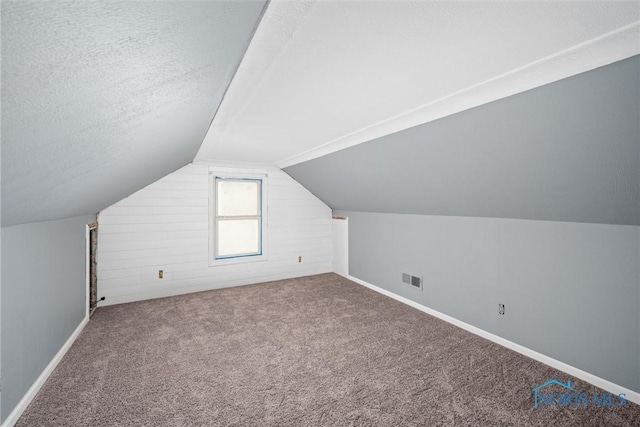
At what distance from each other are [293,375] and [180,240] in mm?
2915

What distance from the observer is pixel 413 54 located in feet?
4.54

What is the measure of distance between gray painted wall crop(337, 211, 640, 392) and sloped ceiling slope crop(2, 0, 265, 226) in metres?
2.81

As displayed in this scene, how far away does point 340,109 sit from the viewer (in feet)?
7.06

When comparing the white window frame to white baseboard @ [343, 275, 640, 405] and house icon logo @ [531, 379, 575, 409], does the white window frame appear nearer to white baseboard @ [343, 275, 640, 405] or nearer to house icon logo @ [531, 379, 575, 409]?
white baseboard @ [343, 275, 640, 405]

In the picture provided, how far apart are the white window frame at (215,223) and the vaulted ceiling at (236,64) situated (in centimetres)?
237

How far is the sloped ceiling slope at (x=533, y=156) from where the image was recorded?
1.46 metres

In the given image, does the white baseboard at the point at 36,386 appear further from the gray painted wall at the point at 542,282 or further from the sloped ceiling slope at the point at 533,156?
the gray painted wall at the point at 542,282

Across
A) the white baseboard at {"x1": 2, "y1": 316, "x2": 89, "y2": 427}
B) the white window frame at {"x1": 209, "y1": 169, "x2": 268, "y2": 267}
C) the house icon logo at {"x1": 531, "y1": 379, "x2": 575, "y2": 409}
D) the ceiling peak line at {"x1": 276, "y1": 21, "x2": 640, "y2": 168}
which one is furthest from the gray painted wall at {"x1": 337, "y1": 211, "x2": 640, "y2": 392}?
the white baseboard at {"x1": 2, "y1": 316, "x2": 89, "y2": 427}

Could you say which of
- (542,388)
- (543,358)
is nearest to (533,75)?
(542,388)

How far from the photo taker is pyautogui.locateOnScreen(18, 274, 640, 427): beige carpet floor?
1.87 m

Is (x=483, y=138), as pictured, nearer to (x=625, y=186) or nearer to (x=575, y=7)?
(x=625, y=186)

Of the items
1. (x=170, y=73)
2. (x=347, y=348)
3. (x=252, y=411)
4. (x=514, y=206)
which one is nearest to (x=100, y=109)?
(x=170, y=73)

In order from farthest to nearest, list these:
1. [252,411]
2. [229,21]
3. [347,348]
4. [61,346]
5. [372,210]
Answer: [372,210], [347,348], [61,346], [252,411], [229,21]

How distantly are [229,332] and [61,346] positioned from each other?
4.74ft
